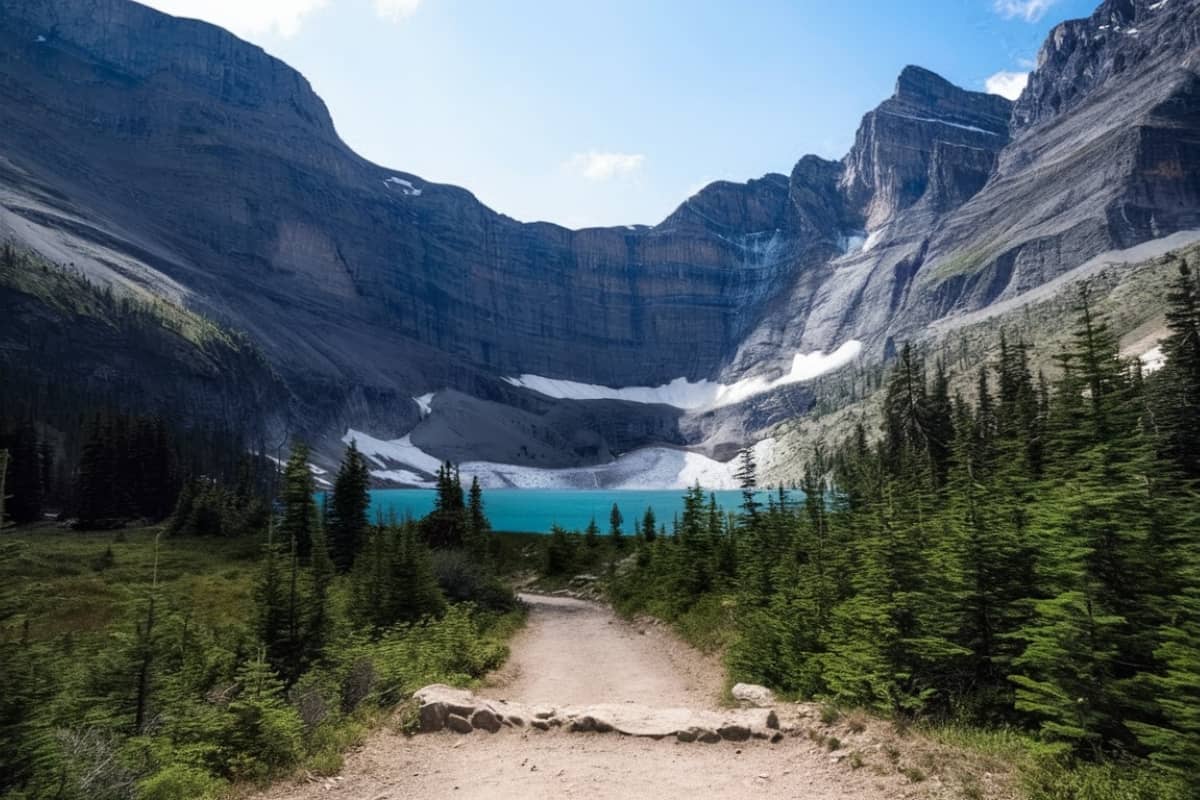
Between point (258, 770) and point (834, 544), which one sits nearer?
point (258, 770)

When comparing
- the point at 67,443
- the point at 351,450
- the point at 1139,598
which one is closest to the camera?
the point at 1139,598

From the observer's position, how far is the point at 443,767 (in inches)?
381

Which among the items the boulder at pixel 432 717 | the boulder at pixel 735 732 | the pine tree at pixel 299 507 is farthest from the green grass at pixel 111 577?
the boulder at pixel 735 732

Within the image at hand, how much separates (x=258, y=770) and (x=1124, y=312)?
161 m

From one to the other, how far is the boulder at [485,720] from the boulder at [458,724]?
0.10 m

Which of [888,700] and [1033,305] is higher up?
[1033,305]

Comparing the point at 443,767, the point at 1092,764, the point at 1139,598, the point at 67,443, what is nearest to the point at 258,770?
the point at 443,767

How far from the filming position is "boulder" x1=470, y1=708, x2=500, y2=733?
36.8ft

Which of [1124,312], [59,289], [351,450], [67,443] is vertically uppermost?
[59,289]

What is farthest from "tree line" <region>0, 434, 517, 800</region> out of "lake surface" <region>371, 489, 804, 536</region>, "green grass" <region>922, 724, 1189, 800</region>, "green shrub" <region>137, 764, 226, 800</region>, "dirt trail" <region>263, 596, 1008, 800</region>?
"lake surface" <region>371, 489, 804, 536</region>

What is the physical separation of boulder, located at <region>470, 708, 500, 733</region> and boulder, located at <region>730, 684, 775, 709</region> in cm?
494

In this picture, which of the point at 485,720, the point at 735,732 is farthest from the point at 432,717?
the point at 735,732

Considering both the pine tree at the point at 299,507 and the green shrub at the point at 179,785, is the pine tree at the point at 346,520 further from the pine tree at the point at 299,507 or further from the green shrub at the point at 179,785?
the green shrub at the point at 179,785

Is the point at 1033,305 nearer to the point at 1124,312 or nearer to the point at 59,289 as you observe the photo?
the point at 1124,312
